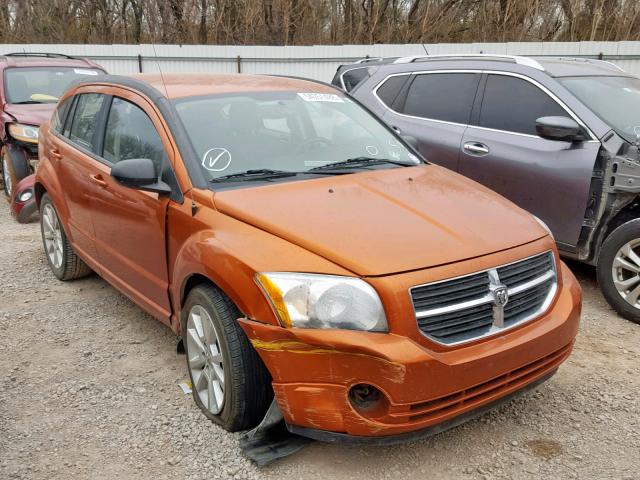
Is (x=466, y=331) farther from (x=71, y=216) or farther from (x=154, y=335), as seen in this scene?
(x=71, y=216)

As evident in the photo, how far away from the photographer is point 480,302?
2.55 meters

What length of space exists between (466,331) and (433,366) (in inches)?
Result: 10.2

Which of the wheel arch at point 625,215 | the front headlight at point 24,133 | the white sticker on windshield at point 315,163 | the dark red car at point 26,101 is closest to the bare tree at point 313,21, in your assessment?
the dark red car at point 26,101

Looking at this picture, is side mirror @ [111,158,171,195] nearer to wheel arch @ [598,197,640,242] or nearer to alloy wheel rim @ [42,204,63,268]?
alloy wheel rim @ [42,204,63,268]

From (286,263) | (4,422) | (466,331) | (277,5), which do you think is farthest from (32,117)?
(277,5)

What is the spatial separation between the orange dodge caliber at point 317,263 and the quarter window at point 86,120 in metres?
0.29

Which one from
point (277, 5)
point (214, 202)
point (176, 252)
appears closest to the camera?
point (214, 202)

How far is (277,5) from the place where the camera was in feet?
61.5

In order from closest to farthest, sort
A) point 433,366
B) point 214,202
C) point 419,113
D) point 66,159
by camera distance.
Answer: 1. point 433,366
2. point 214,202
3. point 66,159
4. point 419,113

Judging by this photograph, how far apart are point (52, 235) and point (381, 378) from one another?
3877mm

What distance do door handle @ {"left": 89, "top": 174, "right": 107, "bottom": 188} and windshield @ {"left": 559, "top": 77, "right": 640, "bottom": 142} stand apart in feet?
11.7

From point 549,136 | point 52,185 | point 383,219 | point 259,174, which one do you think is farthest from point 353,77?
point 383,219

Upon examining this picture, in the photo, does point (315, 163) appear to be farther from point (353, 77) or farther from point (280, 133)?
point (353, 77)

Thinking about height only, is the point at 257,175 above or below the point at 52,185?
above
